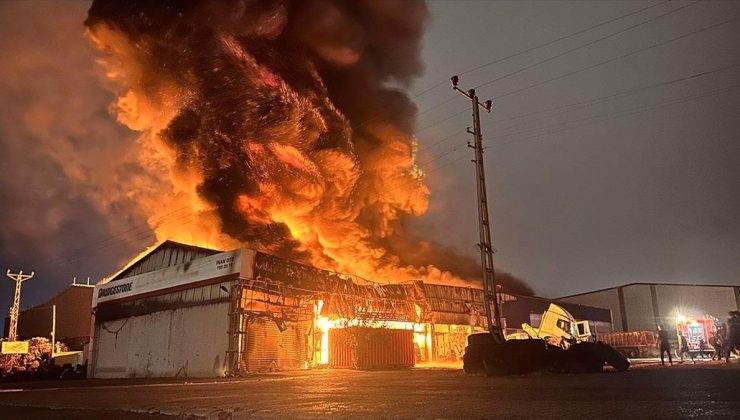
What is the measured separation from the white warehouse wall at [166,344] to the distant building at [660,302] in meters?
49.4

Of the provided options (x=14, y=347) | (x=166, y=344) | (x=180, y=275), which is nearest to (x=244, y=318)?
(x=180, y=275)

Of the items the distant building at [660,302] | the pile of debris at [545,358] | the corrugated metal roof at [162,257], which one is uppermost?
the corrugated metal roof at [162,257]

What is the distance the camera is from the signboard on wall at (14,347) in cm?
3784

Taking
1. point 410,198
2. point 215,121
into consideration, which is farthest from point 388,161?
point 215,121

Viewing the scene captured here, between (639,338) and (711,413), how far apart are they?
1646 inches

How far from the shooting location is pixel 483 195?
71.3 ft

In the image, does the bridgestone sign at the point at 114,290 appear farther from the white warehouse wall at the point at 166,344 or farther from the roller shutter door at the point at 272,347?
the roller shutter door at the point at 272,347

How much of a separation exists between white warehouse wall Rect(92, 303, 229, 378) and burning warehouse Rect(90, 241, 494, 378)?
0.06 m

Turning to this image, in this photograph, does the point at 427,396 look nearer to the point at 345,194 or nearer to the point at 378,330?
the point at 378,330

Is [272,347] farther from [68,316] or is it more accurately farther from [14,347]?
[68,316]

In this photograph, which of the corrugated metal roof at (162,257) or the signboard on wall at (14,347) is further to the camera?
the signboard on wall at (14,347)

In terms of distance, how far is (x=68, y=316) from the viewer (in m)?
63.7

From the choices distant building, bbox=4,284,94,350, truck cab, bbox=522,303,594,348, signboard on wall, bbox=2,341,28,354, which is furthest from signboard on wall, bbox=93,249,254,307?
distant building, bbox=4,284,94,350

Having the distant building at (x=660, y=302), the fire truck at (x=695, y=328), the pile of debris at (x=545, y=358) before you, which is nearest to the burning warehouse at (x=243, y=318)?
the pile of debris at (x=545, y=358)
